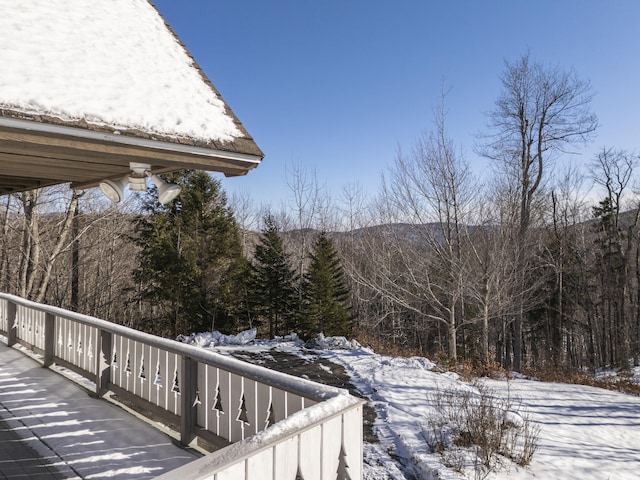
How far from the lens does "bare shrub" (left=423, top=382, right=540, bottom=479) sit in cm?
526

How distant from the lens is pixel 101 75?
9.72ft

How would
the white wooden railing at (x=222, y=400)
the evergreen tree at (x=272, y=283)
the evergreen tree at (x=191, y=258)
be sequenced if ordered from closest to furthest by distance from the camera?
1. the white wooden railing at (x=222, y=400)
2. the evergreen tree at (x=191, y=258)
3. the evergreen tree at (x=272, y=283)

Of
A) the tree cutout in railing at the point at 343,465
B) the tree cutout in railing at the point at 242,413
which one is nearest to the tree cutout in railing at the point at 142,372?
the tree cutout in railing at the point at 242,413

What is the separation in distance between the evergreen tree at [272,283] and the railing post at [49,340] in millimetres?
14841

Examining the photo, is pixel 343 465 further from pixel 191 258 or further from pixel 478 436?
pixel 191 258

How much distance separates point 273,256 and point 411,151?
10.1 m

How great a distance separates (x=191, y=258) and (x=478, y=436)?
1535 cm

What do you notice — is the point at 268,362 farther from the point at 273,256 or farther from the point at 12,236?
the point at 12,236

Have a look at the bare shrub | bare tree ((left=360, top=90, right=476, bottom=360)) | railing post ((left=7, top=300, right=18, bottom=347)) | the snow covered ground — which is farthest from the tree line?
railing post ((left=7, top=300, right=18, bottom=347))

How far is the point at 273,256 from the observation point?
67.3ft

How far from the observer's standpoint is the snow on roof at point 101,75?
252cm

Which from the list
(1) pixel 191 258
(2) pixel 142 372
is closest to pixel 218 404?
(2) pixel 142 372

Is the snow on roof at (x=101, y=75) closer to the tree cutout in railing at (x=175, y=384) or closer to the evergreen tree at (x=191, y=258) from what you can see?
the tree cutout in railing at (x=175, y=384)

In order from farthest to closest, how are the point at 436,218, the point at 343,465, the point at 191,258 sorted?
the point at 191,258, the point at 436,218, the point at 343,465
